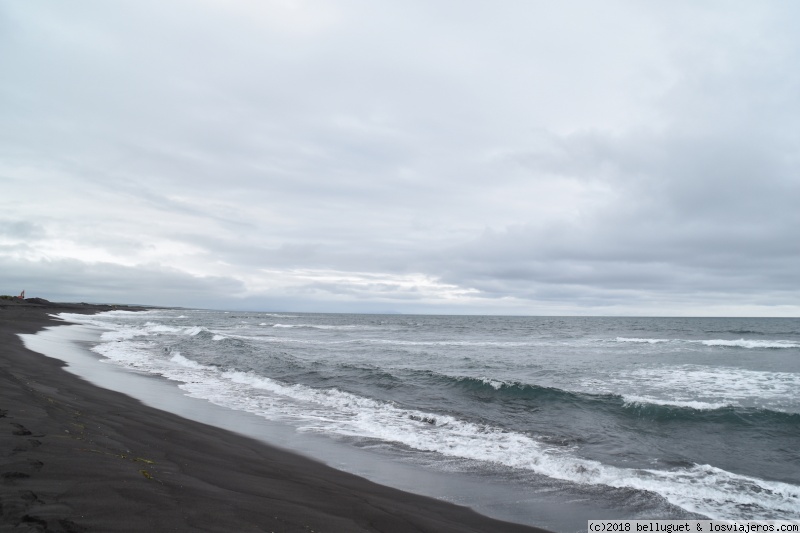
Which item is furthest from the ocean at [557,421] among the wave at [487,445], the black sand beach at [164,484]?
the black sand beach at [164,484]

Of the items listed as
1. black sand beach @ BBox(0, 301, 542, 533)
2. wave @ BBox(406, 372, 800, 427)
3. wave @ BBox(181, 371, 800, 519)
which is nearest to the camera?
black sand beach @ BBox(0, 301, 542, 533)

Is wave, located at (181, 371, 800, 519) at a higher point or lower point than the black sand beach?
lower

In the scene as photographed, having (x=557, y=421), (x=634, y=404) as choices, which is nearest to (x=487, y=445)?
(x=557, y=421)

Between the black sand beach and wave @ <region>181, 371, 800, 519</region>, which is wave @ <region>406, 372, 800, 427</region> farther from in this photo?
the black sand beach

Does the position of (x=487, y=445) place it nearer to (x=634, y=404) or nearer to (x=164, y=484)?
(x=634, y=404)

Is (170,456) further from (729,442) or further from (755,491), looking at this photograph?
(729,442)

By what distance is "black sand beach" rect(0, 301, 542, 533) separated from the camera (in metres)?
4.32

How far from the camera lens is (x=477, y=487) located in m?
8.20

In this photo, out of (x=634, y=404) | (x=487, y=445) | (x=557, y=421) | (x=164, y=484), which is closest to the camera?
(x=164, y=484)

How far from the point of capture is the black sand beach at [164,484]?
4.32m

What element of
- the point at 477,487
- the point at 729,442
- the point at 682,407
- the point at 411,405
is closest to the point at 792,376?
the point at 682,407

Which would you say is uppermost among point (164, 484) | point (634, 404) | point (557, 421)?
point (164, 484)

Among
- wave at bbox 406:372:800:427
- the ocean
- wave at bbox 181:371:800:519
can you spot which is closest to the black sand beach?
the ocean

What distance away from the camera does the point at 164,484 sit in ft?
17.9
